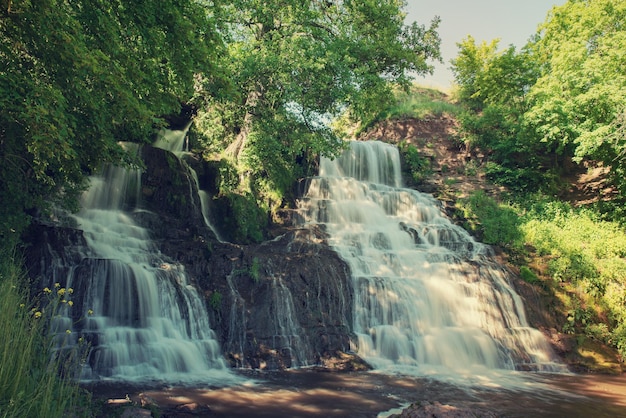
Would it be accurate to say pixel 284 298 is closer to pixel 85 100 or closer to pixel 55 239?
pixel 55 239

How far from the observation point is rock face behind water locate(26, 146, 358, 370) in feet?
36.8

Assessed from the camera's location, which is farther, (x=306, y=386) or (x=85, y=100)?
(x=306, y=386)

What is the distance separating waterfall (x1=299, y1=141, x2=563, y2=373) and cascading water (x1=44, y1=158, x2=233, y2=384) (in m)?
4.79

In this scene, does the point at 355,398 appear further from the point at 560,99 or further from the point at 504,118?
the point at 504,118

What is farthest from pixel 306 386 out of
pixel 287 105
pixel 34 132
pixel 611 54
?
pixel 611 54

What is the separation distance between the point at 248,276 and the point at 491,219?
13.5m

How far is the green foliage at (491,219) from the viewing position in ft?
62.8

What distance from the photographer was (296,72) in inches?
650

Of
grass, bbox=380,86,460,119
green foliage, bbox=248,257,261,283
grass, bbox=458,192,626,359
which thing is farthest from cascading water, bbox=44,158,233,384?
grass, bbox=380,86,460,119

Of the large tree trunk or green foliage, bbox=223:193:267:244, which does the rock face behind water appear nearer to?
green foliage, bbox=223:193:267:244

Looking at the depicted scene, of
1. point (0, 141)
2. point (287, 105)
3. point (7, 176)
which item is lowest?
point (7, 176)

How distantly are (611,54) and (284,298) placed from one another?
19.8 m

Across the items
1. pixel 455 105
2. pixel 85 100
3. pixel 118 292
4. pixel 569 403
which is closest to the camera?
pixel 85 100

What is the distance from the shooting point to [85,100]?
7.53m
